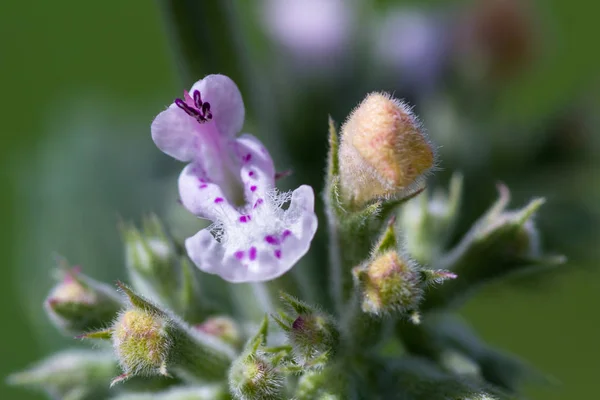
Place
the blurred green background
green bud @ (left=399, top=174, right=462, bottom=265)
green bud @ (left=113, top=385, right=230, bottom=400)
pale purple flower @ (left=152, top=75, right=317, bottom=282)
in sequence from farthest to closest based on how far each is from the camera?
the blurred green background
green bud @ (left=399, top=174, right=462, bottom=265)
green bud @ (left=113, top=385, right=230, bottom=400)
pale purple flower @ (left=152, top=75, right=317, bottom=282)

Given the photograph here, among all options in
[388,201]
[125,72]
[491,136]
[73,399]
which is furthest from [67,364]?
[125,72]

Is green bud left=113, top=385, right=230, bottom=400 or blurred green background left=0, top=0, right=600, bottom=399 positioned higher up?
blurred green background left=0, top=0, right=600, bottom=399

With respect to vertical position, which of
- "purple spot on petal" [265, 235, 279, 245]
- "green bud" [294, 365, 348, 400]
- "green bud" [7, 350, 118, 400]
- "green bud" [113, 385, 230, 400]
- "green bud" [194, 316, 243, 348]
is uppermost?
"purple spot on petal" [265, 235, 279, 245]

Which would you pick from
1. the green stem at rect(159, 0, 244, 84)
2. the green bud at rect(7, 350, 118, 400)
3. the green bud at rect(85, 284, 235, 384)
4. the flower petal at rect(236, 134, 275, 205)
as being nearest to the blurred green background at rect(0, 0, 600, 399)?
the green stem at rect(159, 0, 244, 84)

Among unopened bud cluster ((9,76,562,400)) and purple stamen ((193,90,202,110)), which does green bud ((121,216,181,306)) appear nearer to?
unopened bud cluster ((9,76,562,400))

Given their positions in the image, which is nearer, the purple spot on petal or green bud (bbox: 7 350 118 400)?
the purple spot on petal

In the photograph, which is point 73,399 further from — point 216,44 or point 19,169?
point 19,169
